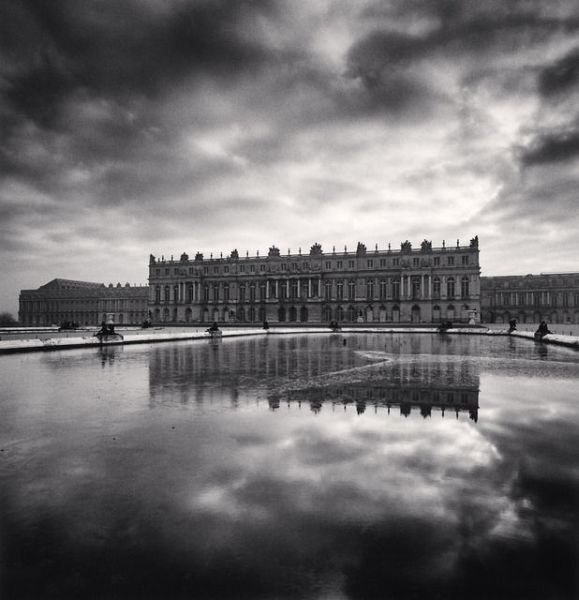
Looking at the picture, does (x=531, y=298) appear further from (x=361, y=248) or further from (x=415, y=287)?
(x=361, y=248)

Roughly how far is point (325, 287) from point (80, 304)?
82.3 meters

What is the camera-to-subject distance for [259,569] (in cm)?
355

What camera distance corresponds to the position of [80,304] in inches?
5379

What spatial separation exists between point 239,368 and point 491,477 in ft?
38.5

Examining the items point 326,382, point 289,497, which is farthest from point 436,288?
point 289,497

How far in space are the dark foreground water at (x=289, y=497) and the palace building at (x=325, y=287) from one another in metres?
74.8

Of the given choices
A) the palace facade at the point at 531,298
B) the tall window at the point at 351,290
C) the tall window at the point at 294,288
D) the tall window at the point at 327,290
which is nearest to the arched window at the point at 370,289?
the tall window at the point at 351,290

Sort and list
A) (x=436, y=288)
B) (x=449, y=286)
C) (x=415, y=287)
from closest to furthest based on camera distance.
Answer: (x=449, y=286) → (x=436, y=288) → (x=415, y=287)

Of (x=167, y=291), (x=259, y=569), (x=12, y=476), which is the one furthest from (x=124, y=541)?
(x=167, y=291)

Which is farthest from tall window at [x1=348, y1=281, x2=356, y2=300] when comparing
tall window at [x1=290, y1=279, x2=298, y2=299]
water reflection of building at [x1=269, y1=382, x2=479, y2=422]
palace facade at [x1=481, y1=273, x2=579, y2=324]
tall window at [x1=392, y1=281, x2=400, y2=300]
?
water reflection of building at [x1=269, y1=382, x2=479, y2=422]

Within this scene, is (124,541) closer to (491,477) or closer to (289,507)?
(289,507)

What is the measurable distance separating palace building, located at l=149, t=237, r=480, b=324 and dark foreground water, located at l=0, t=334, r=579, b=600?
74811mm

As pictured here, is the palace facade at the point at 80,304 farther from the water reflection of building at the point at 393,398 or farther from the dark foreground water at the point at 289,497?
the dark foreground water at the point at 289,497

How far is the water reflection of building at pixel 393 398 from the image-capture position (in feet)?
30.5
